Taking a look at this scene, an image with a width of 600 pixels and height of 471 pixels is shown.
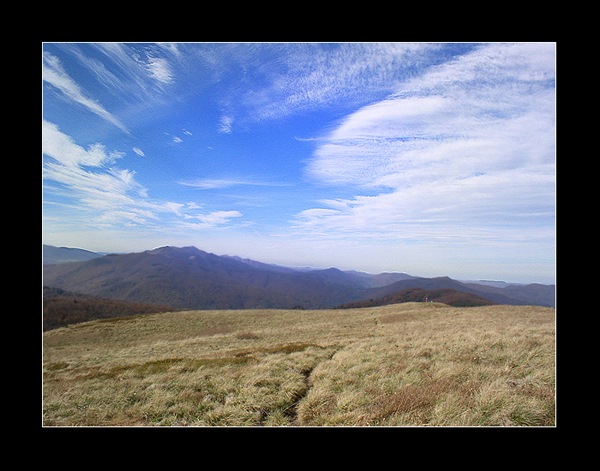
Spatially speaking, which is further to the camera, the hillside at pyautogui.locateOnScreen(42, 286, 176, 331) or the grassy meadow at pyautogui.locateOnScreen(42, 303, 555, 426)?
the hillside at pyautogui.locateOnScreen(42, 286, 176, 331)

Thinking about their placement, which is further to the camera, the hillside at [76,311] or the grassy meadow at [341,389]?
the hillside at [76,311]

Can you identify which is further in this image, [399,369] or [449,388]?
[399,369]

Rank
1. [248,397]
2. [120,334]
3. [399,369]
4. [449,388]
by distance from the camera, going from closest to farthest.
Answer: [449,388]
[248,397]
[399,369]
[120,334]

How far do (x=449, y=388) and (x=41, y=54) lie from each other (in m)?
13.8

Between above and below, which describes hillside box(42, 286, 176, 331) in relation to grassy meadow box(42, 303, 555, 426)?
below

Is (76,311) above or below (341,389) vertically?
below

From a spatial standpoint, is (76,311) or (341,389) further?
(76,311)

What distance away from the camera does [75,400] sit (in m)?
9.98

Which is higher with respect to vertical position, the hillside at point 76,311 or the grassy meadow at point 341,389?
the grassy meadow at point 341,389

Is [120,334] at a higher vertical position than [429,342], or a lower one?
lower
